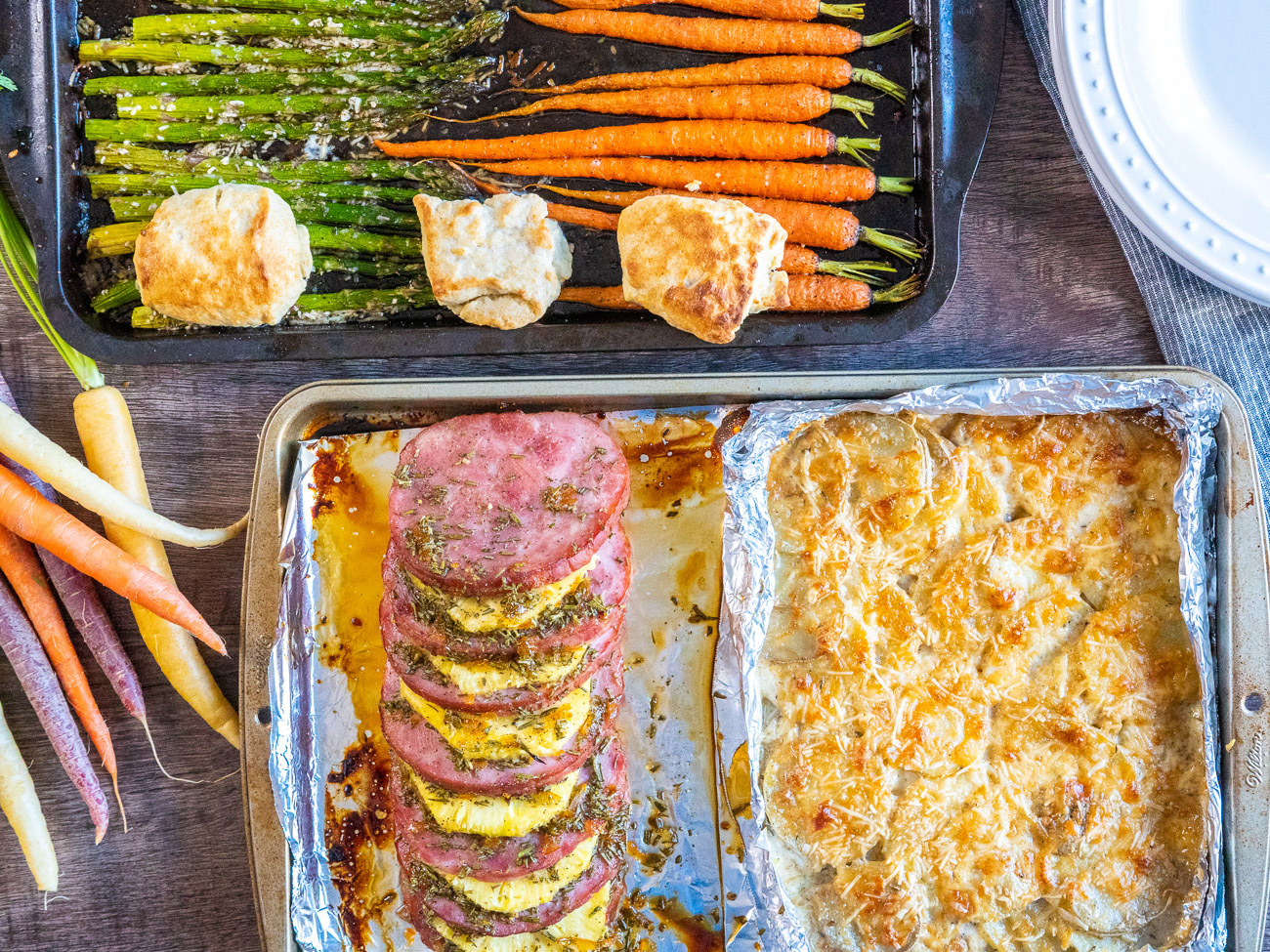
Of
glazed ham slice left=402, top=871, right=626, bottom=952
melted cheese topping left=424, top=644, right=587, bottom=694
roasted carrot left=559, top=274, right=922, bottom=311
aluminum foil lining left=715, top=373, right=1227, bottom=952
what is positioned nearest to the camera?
melted cheese topping left=424, top=644, right=587, bottom=694

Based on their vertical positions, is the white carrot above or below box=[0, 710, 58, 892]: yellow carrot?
above

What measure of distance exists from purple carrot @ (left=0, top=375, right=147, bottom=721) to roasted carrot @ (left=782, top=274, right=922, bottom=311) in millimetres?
3660

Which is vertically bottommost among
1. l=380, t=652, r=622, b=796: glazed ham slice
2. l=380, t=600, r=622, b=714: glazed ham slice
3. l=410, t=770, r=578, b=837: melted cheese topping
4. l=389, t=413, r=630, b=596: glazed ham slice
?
l=410, t=770, r=578, b=837: melted cheese topping

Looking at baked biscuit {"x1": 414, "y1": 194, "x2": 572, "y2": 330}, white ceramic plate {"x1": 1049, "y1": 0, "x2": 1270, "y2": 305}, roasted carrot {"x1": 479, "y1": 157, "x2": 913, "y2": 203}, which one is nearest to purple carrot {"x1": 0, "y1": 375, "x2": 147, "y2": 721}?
baked biscuit {"x1": 414, "y1": 194, "x2": 572, "y2": 330}

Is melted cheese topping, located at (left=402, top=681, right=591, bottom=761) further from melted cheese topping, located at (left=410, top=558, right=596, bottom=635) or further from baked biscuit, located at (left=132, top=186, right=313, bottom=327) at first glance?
baked biscuit, located at (left=132, top=186, right=313, bottom=327)

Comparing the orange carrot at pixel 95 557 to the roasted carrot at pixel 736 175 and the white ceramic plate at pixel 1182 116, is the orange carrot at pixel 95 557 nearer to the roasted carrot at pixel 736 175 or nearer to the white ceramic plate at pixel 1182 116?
the roasted carrot at pixel 736 175

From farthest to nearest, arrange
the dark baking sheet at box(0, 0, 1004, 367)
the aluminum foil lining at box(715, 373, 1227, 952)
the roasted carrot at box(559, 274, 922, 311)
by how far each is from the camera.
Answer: the roasted carrot at box(559, 274, 922, 311)
the dark baking sheet at box(0, 0, 1004, 367)
the aluminum foil lining at box(715, 373, 1227, 952)

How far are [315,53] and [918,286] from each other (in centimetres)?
302

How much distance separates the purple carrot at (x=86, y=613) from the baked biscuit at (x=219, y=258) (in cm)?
113

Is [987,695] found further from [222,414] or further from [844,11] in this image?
[222,414]

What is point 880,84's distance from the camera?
3.64 meters

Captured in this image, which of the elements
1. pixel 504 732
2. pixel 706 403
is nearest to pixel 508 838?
pixel 504 732

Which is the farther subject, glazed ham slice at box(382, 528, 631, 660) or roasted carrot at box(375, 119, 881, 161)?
roasted carrot at box(375, 119, 881, 161)

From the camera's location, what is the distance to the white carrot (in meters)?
3.69
